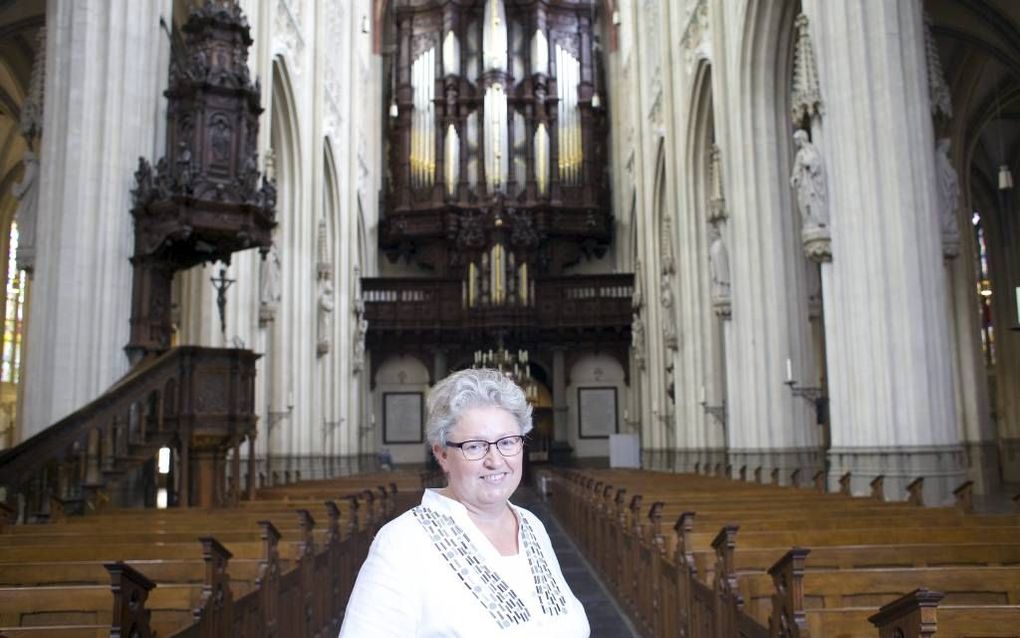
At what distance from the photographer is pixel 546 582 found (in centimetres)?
261

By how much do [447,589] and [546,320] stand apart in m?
27.9

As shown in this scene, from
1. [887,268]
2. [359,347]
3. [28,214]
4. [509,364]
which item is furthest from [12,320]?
[887,268]

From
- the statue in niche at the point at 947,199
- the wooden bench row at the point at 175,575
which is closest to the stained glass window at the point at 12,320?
the wooden bench row at the point at 175,575

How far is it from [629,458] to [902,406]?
18135 mm

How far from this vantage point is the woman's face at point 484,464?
2543mm

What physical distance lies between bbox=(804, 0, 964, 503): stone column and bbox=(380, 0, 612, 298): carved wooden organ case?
1998 centimetres

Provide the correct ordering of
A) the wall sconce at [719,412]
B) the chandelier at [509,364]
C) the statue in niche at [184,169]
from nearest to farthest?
the statue in niche at [184,169] → the wall sconce at [719,412] → the chandelier at [509,364]

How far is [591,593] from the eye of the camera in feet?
34.0

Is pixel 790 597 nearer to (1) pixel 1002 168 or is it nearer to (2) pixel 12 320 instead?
(1) pixel 1002 168

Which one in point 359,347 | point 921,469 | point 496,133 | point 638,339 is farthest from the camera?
point 496,133

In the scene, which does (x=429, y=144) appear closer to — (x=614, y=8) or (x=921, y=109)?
(x=614, y=8)

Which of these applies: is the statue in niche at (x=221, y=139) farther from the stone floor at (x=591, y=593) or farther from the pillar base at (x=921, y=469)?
the pillar base at (x=921, y=469)

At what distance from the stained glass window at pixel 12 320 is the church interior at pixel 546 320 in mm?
105

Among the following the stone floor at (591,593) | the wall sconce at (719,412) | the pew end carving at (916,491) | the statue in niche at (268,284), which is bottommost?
the stone floor at (591,593)
